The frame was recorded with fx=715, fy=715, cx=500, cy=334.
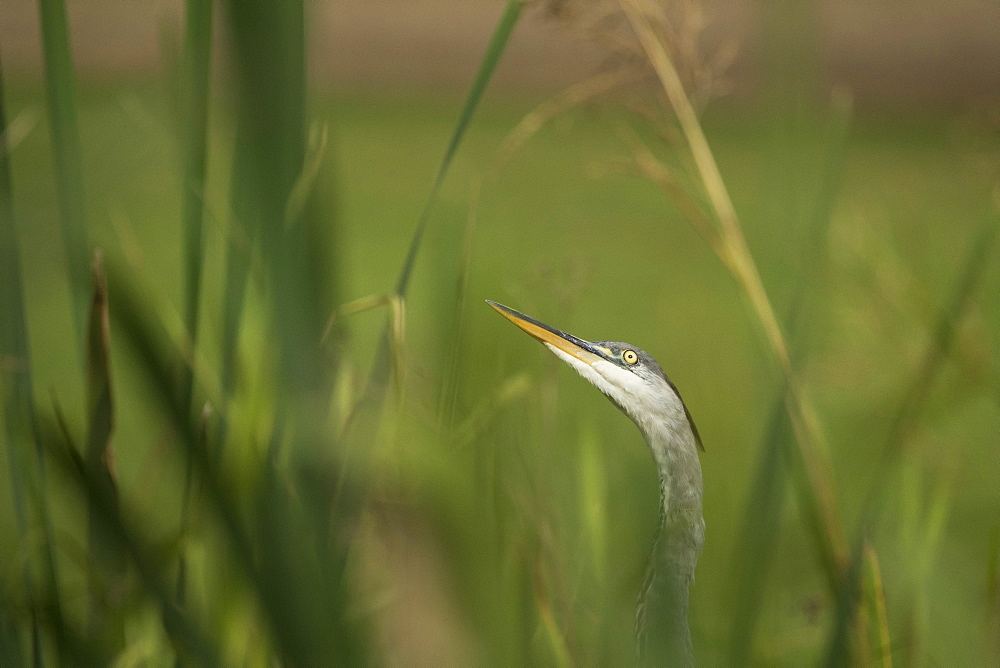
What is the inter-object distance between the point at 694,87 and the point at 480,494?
220 millimetres

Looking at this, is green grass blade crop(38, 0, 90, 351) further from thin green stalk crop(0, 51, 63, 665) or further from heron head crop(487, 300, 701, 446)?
heron head crop(487, 300, 701, 446)

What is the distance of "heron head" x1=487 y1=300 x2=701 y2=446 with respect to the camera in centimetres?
29

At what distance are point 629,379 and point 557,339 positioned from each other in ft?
0.14

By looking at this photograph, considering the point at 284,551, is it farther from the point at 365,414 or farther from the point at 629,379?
the point at 629,379

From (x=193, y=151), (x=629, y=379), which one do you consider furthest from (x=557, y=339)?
(x=193, y=151)

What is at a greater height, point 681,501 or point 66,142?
point 66,142

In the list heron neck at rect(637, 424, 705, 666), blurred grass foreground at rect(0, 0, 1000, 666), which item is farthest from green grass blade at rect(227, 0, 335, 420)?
heron neck at rect(637, 424, 705, 666)

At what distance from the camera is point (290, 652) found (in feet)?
0.32

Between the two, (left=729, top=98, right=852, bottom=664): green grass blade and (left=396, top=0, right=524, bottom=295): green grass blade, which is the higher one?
(left=396, top=0, right=524, bottom=295): green grass blade

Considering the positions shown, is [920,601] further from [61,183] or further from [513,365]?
[61,183]

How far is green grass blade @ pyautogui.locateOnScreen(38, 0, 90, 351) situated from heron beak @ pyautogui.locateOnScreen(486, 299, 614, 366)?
0.12 meters

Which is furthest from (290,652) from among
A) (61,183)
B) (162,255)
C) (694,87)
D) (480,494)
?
(162,255)

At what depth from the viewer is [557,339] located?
28cm

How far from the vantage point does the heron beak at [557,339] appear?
253mm
